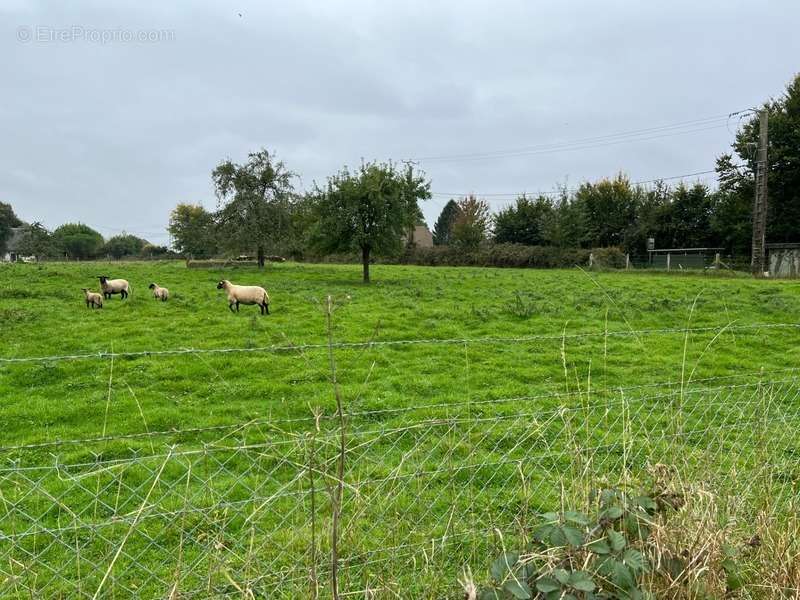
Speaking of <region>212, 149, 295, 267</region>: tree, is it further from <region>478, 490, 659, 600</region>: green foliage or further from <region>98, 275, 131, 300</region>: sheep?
<region>478, 490, 659, 600</region>: green foliage

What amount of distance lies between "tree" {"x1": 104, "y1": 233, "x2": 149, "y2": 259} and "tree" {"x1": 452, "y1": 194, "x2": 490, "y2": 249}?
4851cm

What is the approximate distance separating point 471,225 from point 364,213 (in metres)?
30.0

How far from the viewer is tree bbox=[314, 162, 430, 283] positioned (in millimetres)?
24031

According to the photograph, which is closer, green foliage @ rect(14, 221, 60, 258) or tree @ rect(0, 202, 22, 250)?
green foliage @ rect(14, 221, 60, 258)

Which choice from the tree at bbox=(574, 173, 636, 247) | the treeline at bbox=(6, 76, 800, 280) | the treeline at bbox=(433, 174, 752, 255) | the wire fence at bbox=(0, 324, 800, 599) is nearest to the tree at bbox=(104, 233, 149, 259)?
the treeline at bbox=(6, 76, 800, 280)

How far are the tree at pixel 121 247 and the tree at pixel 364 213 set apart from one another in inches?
2565

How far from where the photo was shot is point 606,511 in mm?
2148

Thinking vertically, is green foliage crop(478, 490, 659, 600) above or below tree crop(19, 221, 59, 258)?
below

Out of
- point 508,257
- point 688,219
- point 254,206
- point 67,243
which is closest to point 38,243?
point 67,243

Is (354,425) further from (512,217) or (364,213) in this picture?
(512,217)

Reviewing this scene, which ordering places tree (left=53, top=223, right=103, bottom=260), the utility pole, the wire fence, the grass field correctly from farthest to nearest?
tree (left=53, top=223, right=103, bottom=260) < the utility pole < the grass field < the wire fence

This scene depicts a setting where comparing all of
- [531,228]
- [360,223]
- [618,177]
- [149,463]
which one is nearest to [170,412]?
[149,463]

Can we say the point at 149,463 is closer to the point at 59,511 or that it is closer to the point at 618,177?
the point at 59,511

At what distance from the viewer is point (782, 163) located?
36.7 m
